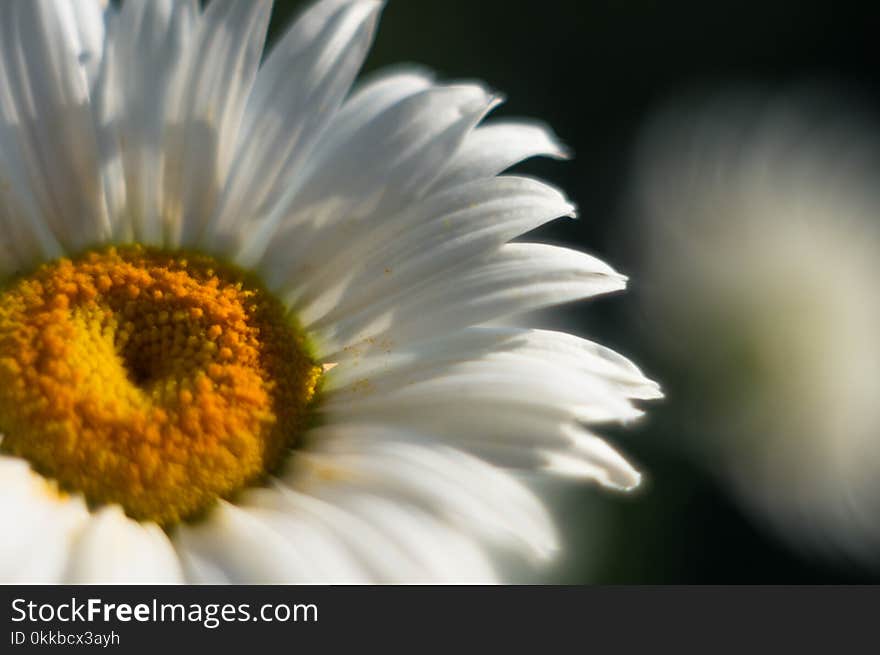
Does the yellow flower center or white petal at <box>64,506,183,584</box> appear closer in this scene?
white petal at <box>64,506,183,584</box>

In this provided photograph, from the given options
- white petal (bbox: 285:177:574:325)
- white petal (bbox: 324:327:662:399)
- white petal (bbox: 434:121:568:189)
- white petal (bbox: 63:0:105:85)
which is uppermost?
white petal (bbox: 63:0:105:85)

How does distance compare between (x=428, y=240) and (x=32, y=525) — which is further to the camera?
(x=428, y=240)

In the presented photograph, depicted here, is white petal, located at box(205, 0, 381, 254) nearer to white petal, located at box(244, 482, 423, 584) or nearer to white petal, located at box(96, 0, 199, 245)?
white petal, located at box(96, 0, 199, 245)

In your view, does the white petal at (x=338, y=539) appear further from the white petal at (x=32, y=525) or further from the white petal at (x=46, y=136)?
the white petal at (x=46, y=136)

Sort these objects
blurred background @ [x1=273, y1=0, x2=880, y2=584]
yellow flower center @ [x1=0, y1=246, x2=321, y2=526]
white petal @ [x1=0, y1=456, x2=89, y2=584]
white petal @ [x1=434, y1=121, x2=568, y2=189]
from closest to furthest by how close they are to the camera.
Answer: white petal @ [x1=0, y1=456, x2=89, y2=584]
yellow flower center @ [x1=0, y1=246, x2=321, y2=526]
white petal @ [x1=434, y1=121, x2=568, y2=189]
blurred background @ [x1=273, y1=0, x2=880, y2=584]

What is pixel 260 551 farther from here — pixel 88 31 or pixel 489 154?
pixel 88 31

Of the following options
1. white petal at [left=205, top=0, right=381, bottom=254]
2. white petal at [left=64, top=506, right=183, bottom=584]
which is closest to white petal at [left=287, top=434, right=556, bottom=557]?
white petal at [left=64, top=506, right=183, bottom=584]

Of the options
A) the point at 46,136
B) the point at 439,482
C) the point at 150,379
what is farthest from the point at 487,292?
the point at 46,136
